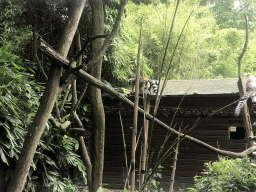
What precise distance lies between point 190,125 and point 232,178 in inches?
105

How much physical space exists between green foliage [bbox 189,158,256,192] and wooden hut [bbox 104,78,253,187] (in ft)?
6.65

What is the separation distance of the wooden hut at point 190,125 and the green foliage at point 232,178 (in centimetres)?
203

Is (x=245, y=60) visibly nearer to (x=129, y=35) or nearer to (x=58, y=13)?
(x=129, y=35)

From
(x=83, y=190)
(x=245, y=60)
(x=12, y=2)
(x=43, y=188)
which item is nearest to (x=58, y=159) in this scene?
(x=43, y=188)

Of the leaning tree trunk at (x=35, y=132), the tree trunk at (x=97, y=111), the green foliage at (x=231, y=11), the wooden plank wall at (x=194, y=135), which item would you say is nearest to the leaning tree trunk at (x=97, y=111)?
the tree trunk at (x=97, y=111)

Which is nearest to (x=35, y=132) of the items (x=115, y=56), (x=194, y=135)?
(x=115, y=56)

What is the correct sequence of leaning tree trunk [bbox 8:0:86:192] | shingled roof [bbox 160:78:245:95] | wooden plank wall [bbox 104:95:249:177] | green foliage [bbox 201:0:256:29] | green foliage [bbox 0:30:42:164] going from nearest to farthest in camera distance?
leaning tree trunk [bbox 8:0:86:192], green foliage [bbox 0:30:42:164], shingled roof [bbox 160:78:245:95], wooden plank wall [bbox 104:95:249:177], green foliage [bbox 201:0:256:29]

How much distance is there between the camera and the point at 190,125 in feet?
19.1

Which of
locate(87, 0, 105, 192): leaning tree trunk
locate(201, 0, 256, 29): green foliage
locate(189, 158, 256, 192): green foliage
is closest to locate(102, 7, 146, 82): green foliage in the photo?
locate(87, 0, 105, 192): leaning tree trunk

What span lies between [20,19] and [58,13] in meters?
0.70

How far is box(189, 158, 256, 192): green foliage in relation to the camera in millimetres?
3018

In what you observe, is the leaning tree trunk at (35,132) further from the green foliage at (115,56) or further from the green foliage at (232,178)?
the green foliage at (115,56)

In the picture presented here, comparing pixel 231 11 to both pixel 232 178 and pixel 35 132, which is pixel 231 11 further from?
pixel 35 132

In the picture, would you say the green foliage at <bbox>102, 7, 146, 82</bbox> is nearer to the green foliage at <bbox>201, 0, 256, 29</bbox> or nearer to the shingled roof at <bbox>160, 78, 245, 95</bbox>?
the shingled roof at <bbox>160, 78, 245, 95</bbox>
